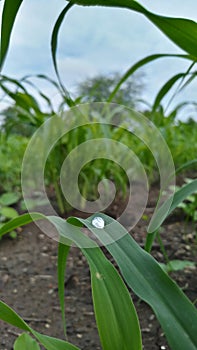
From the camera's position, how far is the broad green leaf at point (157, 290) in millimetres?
389

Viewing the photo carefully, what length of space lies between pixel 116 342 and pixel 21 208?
132 centimetres

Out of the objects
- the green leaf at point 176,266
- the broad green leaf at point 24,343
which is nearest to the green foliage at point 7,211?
the green leaf at point 176,266

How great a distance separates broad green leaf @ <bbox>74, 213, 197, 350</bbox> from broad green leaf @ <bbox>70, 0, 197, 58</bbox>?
0.82ft

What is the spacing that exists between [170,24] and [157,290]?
0.31 metres

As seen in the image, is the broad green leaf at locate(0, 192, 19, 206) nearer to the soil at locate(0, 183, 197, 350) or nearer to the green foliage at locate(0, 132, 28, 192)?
the soil at locate(0, 183, 197, 350)

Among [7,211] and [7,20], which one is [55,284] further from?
[7,20]

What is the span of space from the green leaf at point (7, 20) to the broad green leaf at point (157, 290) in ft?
0.91

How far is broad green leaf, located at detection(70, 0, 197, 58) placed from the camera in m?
0.48

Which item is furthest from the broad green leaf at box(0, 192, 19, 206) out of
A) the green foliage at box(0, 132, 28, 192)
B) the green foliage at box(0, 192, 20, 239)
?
the green foliage at box(0, 132, 28, 192)

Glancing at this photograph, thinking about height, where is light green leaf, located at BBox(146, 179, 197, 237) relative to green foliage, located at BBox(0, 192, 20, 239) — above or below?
above

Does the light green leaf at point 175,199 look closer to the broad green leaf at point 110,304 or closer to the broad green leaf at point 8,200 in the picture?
the broad green leaf at point 110,304

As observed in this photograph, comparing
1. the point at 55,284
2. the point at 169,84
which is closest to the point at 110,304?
the point at 169,84

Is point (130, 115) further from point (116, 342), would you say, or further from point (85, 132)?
point (116, 342)

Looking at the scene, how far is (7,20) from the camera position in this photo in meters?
0.53
